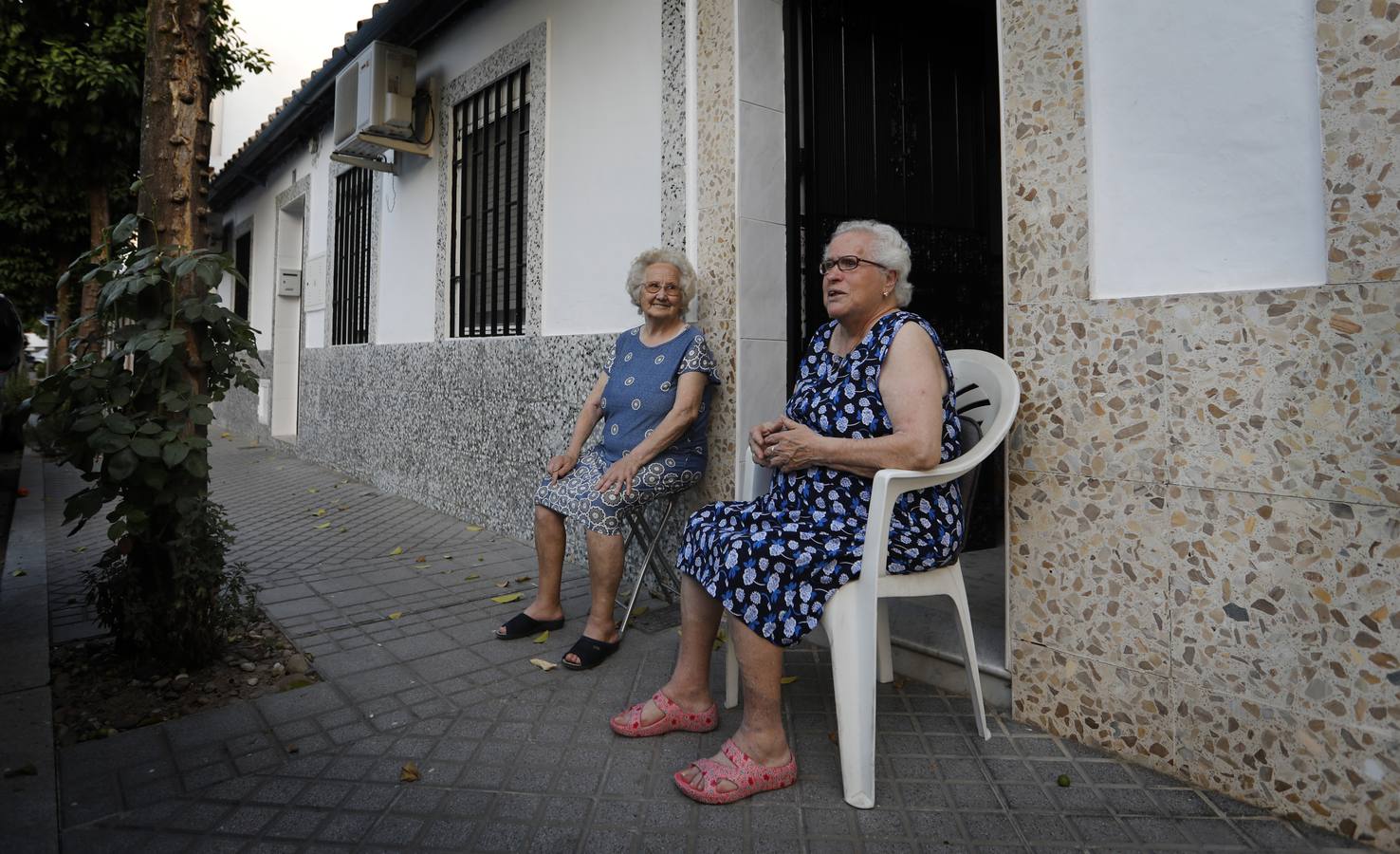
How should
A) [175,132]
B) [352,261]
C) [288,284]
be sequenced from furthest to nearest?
1. [288,284]
2. [352,261]
3. [175,132]

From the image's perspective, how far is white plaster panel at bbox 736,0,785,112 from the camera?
11.7ft

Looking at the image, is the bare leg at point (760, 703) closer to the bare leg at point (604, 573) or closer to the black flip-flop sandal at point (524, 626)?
the bare leg at point (604, 573)

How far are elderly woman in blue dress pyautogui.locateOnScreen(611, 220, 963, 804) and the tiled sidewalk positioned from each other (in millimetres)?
120

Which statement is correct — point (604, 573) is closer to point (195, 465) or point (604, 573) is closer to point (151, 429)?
point (195, 465)

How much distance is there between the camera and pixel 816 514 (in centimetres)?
230

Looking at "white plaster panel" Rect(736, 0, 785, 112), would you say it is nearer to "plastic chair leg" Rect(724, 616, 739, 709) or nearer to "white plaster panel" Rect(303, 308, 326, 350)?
"plastic chair leg" Rect(724, 616, 739, 709)

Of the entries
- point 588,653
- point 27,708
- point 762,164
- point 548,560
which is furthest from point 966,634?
point 27,708

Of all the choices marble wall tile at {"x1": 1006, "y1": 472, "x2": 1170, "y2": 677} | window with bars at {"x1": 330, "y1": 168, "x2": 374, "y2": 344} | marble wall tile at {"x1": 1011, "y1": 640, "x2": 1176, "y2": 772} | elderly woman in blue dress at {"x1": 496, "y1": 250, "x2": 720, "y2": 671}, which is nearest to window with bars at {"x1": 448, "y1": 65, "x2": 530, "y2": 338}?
window with bars at {"x1": 330, "y1": 168, "x2": 374, "y2": 344}

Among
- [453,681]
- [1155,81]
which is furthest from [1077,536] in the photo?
[453,681]

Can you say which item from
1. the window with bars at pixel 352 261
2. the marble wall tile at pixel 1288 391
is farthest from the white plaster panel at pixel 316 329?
the marble wall tile at pixel 1288 391

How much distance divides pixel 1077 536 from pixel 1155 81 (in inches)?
51.4

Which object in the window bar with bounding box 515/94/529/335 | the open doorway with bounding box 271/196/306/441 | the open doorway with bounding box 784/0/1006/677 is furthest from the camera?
the open doorway with bounding box 271/196/306/441

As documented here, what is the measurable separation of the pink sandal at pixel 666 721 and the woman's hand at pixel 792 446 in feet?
2.71

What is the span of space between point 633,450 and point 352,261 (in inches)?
256
